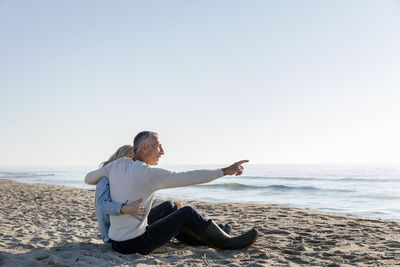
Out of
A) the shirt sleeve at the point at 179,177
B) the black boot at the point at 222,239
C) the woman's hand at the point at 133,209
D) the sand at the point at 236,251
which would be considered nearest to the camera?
the shirt sleeve at the point at 179,177

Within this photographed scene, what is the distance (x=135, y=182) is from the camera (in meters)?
3.06

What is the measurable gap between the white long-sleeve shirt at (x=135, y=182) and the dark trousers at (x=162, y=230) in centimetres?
8

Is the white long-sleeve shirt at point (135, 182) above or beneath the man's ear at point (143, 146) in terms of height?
beneath

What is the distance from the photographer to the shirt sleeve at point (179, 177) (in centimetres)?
288

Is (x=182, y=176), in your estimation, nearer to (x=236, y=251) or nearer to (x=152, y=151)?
(x=152, y=151)

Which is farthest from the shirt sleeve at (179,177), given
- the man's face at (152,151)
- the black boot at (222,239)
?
the black boot at (222,239)

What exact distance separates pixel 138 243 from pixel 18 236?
222 cm

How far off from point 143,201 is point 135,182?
0.22 meters

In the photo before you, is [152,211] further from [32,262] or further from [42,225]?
[42,225]

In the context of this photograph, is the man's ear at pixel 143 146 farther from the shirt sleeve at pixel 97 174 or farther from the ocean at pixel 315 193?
the ocean at pixel 315 193

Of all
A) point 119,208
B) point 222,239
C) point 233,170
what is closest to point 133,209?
point 119,208

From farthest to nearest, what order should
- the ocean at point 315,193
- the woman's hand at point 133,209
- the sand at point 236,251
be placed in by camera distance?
1. the ocean at point 315,193
2. the sand at point 236,251
3. the woman's hand at point 133,209

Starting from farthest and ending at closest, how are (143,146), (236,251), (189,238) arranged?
(189,238)
(236,251)
(143,146)

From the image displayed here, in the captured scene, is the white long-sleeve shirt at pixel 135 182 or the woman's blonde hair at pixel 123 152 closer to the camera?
the white long-sleeve shirt at pixel 135 182
